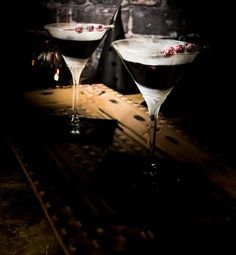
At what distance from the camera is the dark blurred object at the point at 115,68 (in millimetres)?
2656

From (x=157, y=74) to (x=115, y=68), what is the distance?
1466 mm

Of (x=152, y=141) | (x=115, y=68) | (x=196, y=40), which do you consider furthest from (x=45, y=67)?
(x=152, y=141)

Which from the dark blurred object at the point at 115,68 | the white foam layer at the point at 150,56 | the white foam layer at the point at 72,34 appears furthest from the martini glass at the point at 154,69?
the dark blurred object at the point at 115,68

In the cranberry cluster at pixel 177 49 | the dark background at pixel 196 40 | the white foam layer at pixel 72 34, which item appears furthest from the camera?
the dark background at pixel 196 40

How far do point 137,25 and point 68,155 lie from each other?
1801 millimetres

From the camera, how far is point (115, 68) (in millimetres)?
2730

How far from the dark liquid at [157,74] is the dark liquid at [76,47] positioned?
472 mm

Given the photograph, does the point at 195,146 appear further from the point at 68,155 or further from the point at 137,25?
the point at 137,25

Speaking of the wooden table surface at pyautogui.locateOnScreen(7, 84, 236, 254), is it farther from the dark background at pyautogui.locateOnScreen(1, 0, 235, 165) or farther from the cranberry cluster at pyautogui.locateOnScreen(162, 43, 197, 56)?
the dark background at pyautogui.locateOnScreen(1, 0, 235, 165)

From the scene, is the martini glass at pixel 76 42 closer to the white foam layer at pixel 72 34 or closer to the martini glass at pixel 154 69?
the white foam layer at pixel 72 34

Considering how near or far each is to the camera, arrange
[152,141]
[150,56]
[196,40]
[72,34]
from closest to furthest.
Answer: [150,56]
[152,141]
[72,34]
[196,40]

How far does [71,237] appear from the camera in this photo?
1060mm

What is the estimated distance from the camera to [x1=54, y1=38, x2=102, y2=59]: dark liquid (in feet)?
5.78

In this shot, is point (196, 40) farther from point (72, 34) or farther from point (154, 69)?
point (154, 69)
